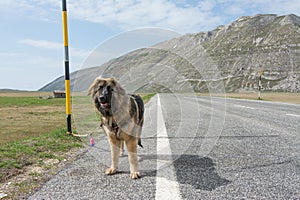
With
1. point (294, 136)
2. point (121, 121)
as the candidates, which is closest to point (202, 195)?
point (121, 121)

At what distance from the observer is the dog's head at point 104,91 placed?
3.15m

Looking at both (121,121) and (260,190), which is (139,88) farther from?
(260,190)

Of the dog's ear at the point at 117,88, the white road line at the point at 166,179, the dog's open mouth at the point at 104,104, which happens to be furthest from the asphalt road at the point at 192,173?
the dog's ear at the point at 117,88

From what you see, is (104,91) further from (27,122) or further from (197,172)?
(27,122)

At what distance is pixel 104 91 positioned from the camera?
317 cm

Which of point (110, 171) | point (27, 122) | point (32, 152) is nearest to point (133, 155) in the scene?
point (110, 171)

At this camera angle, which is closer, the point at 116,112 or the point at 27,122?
the point at 116,112

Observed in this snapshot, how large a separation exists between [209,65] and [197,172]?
3188mm

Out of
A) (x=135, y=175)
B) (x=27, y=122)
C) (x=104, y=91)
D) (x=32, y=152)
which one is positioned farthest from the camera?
(x=27, y=122)

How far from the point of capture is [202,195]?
9.22 feet

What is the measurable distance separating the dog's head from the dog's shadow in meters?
1.28

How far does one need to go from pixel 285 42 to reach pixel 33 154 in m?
186

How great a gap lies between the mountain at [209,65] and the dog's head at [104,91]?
1.10 meters

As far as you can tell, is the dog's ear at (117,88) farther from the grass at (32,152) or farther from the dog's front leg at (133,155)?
the grass at (32,152)
